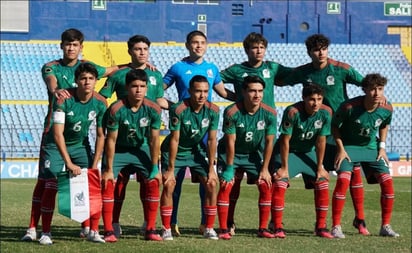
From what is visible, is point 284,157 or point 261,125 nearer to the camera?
point 261,125

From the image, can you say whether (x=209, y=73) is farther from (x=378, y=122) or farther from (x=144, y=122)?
(x=378, y=122)

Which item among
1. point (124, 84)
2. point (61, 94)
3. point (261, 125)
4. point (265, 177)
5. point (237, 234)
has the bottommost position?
point (237, 234)

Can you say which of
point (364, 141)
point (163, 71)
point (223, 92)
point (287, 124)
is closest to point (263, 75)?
point (223, 92)

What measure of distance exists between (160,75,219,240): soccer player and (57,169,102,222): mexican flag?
954mm

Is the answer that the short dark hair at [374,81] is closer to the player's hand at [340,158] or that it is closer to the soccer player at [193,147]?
the player's hand at [340,158]

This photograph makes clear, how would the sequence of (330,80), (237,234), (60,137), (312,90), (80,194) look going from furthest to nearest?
(330,80), (237,234), (312,90), (60,137), (80,194)

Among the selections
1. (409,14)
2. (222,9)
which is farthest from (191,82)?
(409,14)

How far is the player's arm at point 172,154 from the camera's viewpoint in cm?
983

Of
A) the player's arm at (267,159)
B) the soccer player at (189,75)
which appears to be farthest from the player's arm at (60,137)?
the player's arm at (267,159)

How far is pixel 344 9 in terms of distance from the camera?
4609cm

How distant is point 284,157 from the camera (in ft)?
34.0

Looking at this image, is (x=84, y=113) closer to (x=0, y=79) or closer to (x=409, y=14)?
(x=0, y=79)

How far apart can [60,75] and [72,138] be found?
770 millimetres

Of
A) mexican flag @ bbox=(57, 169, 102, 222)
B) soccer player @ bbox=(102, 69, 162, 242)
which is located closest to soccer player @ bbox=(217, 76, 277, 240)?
soccer player @ bbox=(102, 69, 162, 242)
